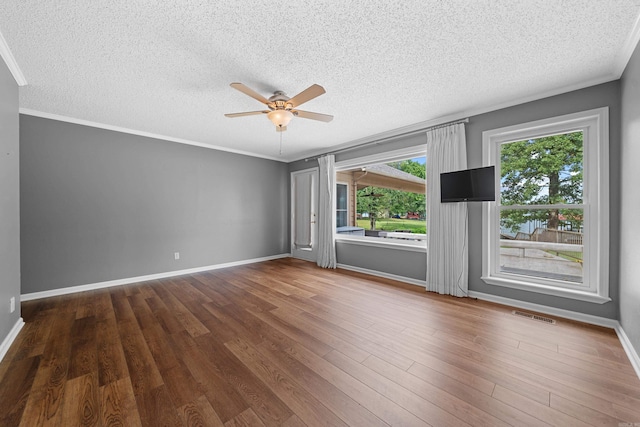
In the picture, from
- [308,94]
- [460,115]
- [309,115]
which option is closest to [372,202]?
[460,115]

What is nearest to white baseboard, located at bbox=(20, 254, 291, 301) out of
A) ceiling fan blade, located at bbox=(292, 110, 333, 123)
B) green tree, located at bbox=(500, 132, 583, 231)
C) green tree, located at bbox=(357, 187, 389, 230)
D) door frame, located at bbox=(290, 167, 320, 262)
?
door frame, located at bbox=(290, 167, 320, 262)

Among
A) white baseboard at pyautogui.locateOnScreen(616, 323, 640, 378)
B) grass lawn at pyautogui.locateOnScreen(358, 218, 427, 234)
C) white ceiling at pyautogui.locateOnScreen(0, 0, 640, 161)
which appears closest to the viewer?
white ceiling at pyautogui.locateOnScreen(0, 0, 640, 161)

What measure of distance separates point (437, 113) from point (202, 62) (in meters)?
2.88

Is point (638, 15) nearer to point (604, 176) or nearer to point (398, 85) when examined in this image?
point (604, 176)

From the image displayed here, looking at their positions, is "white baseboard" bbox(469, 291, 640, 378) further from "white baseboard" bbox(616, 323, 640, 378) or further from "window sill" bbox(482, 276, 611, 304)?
"window sill" bbox(482, 276, 611, 304)

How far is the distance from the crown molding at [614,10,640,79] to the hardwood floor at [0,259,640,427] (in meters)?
2.44

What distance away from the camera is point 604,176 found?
7.93 ft

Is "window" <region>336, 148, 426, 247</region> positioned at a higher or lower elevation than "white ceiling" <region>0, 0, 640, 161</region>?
lower

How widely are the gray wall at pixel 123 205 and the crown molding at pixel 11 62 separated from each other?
1.18 meters

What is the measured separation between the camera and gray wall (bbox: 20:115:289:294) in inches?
130

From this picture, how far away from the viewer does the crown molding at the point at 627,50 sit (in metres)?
1.78

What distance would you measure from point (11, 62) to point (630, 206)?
553cm

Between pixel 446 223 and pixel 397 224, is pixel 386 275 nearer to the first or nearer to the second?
pixel 397 224

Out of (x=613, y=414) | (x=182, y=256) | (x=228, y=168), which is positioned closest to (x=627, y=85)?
(x=613, y=414)
